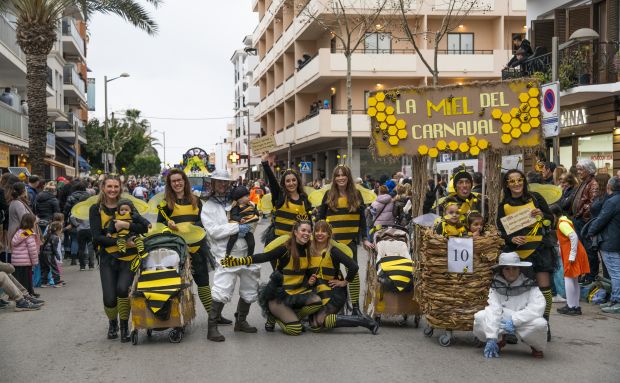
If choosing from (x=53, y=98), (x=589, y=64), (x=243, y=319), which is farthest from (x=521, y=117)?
(x=53, y=98)

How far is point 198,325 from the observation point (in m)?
9.43

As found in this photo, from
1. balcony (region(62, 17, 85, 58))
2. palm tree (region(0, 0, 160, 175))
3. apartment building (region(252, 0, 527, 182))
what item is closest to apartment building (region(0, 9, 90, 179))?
balcony (region(62, 17, 85, 58))

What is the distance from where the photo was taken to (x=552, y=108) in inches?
519

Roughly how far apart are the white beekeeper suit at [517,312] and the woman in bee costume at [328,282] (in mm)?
1495

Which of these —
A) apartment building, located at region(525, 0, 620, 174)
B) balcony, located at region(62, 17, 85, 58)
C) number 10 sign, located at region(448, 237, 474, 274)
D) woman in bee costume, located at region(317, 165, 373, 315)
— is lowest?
number 10 sign, located at region(448, 237, 474, 274)

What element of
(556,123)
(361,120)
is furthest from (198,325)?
(361,120)

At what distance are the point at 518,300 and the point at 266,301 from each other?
2777 millimetres

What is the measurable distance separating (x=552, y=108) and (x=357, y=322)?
6.35m

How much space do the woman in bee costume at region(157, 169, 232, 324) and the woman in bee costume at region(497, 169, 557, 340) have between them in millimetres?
3335

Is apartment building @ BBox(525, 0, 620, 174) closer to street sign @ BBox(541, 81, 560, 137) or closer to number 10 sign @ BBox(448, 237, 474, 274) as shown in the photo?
street sign @ BBox(541, 81, 560, 137)

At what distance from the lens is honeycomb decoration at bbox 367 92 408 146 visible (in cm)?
905

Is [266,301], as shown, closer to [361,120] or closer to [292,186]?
[292,186]

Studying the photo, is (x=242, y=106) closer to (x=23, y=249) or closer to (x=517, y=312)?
(x=23, y=249)

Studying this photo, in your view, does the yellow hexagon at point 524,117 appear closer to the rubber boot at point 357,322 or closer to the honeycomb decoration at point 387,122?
the honeycomb decoration at point 387,122
